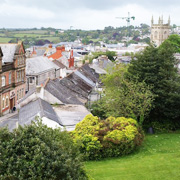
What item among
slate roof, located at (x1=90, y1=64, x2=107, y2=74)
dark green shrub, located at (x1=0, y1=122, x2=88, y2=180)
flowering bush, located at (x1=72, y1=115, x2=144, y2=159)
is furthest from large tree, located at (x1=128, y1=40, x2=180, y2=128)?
slate roof, located at (x1=90, y1=64, x2=107, y2=74)

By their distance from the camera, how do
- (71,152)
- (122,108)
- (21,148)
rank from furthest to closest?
1. (122,108)
2. (71,152)
3. (21,148)

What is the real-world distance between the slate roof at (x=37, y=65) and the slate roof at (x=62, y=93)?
43.8ft

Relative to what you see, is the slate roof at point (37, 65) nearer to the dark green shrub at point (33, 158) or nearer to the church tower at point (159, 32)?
the dark green shrub at point (33, 158)

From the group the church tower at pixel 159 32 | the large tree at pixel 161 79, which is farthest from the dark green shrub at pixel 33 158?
the church tower at pixel 159 32

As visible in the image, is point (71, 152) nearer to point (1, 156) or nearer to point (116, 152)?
point (1, 156)

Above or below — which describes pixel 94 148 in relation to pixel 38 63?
below

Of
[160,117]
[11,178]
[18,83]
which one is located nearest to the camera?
[11,178]

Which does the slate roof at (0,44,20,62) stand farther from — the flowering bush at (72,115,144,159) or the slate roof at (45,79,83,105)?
the flowering bush at (72,115,144,159)

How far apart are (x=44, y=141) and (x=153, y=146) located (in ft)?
50.2

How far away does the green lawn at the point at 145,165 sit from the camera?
19.4 metres

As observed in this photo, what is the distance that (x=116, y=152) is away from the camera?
81.9ft

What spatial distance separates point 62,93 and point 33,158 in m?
27.6

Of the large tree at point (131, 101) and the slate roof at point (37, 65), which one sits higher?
the slate roof at point (37, 65)

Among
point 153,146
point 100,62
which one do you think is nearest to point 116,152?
point 153,146
